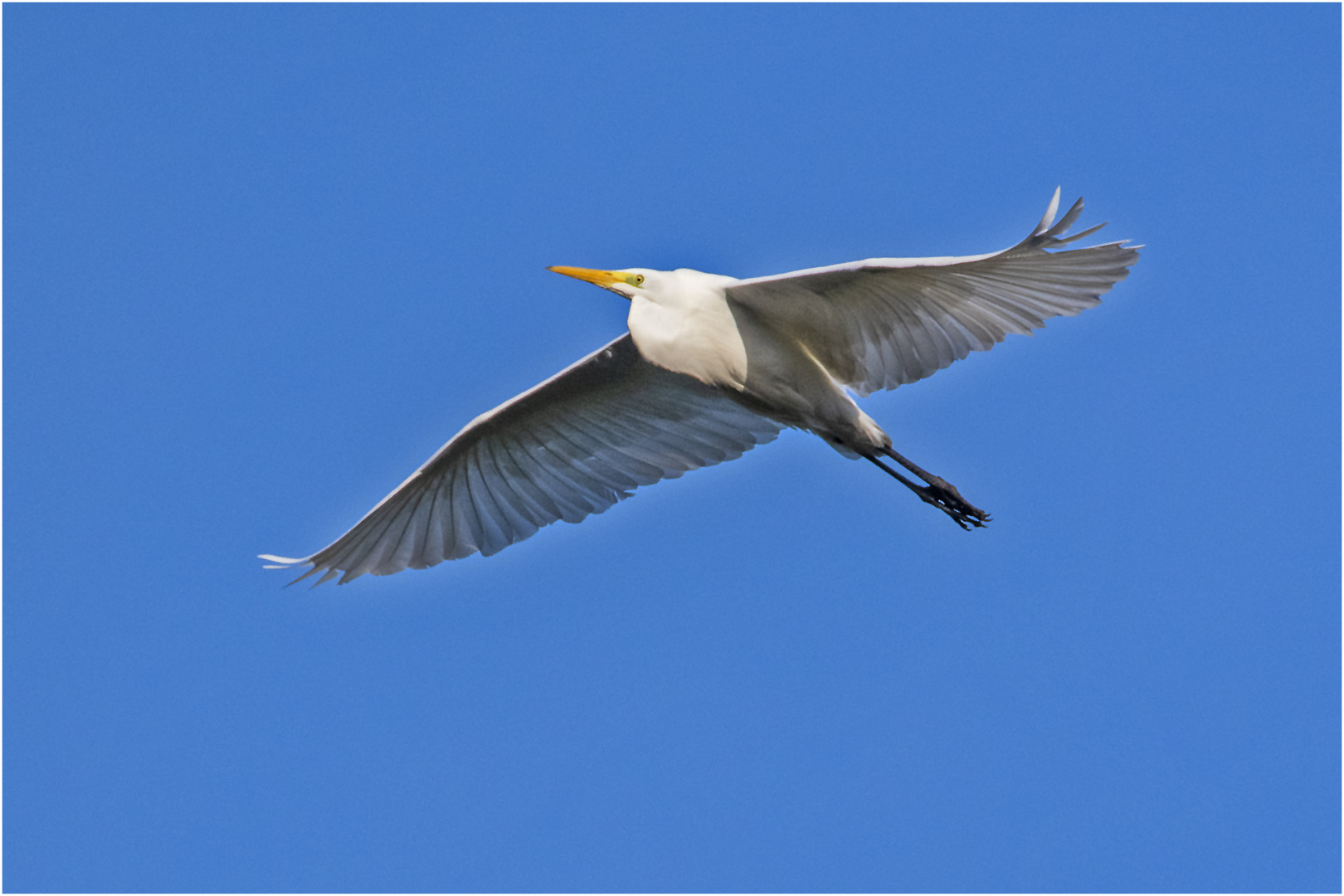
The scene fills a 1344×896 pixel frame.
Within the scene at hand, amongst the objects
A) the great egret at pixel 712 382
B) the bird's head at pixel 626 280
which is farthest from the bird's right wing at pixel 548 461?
the bird's head at pixel 626 280

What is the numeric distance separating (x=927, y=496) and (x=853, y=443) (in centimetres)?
82

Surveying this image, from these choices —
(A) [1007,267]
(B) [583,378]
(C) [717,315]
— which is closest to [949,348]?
(A) [1007,267]

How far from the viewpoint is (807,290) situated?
1106 centimetres

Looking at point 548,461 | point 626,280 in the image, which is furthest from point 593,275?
point 548,461

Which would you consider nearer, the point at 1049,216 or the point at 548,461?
the point at 1049,216

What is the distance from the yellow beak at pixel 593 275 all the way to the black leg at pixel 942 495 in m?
2.23

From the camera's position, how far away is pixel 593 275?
11.6 metres

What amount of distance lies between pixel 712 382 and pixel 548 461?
7.09 ft

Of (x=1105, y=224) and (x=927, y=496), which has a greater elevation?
(x=1105, y=224)

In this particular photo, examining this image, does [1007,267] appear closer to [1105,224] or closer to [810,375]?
[1105,224]

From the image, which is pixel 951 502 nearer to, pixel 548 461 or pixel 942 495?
pixel 942 495

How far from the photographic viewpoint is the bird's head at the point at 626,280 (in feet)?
37.3

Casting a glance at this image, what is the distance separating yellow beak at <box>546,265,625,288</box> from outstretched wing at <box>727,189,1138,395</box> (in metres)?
0.86

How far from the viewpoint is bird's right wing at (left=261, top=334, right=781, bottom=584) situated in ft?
41.4
